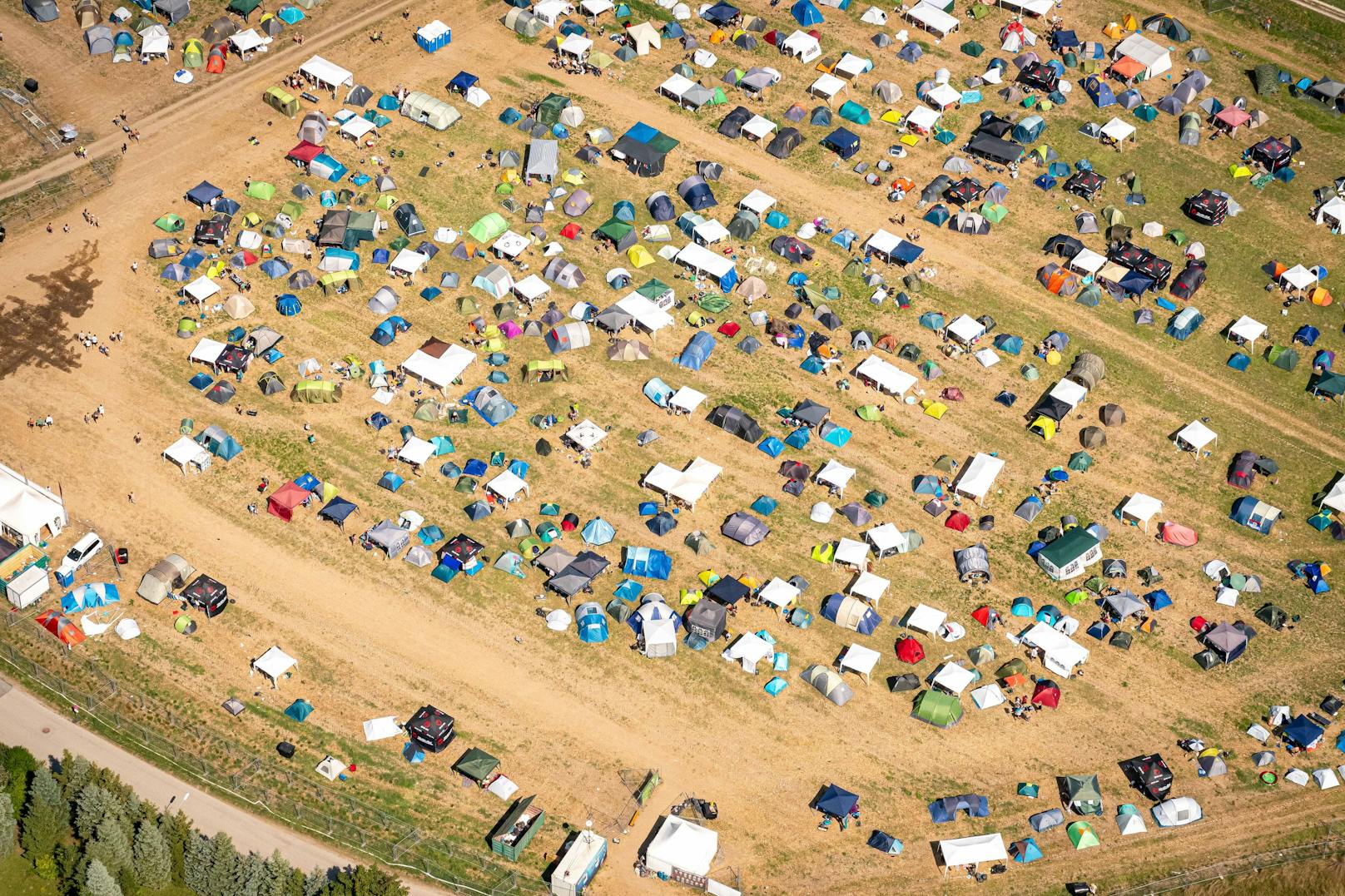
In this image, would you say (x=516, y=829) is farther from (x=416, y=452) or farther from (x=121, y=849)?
(x=416, y=452)

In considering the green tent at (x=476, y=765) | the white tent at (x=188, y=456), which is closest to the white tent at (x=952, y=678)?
the green tent at (x=476, y=765)

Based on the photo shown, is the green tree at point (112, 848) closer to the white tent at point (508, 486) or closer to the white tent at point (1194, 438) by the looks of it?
the white tent at point (508, 486)

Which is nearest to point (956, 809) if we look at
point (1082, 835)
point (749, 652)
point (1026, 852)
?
point (1026, 852)

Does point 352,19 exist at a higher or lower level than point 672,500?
higher

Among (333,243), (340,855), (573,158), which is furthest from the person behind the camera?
(573,158)

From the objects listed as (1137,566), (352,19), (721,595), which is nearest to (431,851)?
(721,595)

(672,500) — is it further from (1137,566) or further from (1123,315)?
(1123,315)

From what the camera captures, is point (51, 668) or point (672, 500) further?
point (672, 500)
